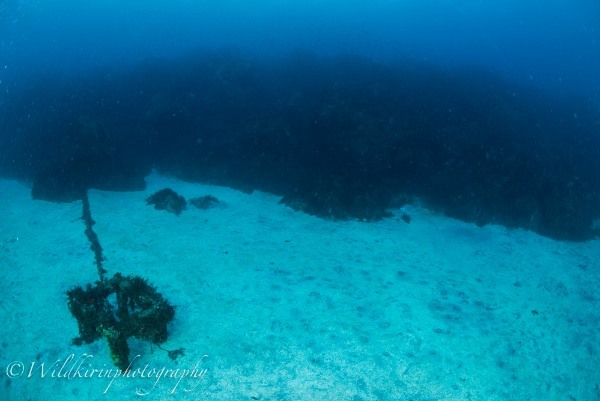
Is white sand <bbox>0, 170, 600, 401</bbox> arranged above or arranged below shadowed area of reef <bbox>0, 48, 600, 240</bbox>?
below

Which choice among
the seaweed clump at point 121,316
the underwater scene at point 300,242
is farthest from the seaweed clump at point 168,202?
the seaweed clump at point 121,316

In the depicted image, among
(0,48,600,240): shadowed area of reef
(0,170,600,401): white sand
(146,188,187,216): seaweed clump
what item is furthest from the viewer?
(0,48,600,240): shadowed area of reef

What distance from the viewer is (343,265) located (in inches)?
380

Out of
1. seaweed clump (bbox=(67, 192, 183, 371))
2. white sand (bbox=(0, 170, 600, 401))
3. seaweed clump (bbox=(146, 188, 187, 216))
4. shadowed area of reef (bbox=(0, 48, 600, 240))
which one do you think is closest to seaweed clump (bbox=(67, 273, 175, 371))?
seaweed clump (bbox=(67, 192, 183, 371))

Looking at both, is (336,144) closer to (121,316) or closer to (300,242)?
(300,242)

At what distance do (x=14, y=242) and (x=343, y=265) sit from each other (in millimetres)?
10085

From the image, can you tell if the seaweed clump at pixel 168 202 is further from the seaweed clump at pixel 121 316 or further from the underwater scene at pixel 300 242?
the seaweed clump at pixel 121 316

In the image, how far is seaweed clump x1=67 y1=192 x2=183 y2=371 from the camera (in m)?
6.06

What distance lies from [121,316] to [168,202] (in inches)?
277

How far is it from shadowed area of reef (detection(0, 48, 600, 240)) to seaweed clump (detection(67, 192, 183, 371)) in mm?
7384

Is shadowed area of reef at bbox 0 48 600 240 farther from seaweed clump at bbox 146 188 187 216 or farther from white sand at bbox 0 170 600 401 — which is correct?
seaweed clump at bbox 146 188 187 216

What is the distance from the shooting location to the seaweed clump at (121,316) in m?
6.06

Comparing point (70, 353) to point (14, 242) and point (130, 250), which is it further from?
point (14, 242)

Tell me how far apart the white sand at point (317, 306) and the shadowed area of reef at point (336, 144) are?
1655mm
